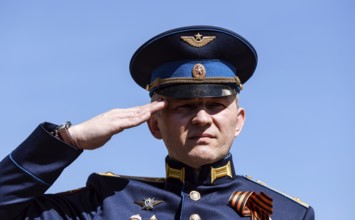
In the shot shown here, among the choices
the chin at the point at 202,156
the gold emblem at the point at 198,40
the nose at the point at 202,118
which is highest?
the gold emblem at the point at 198,40

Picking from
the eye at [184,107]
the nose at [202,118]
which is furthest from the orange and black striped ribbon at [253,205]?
the eye at [184,107]

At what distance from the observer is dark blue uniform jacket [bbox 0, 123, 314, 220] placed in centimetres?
520

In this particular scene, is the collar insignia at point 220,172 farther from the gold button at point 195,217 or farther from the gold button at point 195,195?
the gold button at point 195,217

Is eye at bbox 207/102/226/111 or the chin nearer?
the chin

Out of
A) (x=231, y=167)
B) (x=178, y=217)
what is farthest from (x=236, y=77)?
(x=178, y=217)

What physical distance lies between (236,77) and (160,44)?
65cm

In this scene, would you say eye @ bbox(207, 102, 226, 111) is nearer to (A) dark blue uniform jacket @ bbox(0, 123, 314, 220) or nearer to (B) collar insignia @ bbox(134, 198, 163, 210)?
(A) dark blue uniform jacket @ bbox(0, 123, 314, 220)

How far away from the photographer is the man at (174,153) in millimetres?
5227

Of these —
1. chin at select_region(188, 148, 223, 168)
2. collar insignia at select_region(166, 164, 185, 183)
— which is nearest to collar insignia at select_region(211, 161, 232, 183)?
chin at select_region(188, 148, 223, 168)

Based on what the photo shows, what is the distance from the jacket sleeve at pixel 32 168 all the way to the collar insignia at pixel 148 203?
69 centimetres

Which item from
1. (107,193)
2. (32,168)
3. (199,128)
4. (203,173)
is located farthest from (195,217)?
(32,168)

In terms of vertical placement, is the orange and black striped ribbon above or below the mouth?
below

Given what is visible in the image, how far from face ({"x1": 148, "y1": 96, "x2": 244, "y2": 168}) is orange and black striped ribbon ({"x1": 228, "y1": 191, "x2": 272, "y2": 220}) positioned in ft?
1.16

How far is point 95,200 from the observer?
18.6 feet
